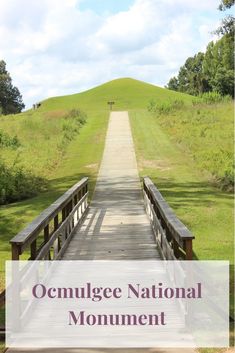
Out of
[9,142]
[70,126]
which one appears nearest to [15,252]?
[9,142]

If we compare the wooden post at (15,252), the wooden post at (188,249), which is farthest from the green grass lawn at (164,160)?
the wooden post at (188,249)

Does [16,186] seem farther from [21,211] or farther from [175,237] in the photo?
[175,237]

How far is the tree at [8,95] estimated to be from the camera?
11581 centimetres

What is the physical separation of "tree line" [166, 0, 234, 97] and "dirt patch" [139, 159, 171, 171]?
27.0 m

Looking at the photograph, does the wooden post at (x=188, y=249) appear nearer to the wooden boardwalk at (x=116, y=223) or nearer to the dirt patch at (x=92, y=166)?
the wooden boardwalk at (x=116, y=223)

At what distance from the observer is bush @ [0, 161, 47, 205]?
1825 cm

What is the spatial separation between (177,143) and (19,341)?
89.7 feet

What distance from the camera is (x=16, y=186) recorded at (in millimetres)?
19078

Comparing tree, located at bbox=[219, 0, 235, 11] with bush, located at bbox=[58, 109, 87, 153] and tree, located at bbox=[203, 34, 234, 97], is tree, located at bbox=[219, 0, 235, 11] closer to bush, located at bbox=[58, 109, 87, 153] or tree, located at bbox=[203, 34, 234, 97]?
bush, located at bbox=[58, 109, 87, 153]

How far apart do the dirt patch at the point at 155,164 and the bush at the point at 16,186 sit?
218 inches

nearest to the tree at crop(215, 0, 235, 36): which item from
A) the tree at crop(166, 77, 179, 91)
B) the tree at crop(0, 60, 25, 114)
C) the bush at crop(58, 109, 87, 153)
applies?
the bush at crop(58, 109, 87, 153)

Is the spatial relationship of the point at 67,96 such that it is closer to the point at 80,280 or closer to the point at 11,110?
the point at 11,110

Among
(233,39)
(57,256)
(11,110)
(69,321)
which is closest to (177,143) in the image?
(233,39)

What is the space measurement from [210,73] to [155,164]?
8487 cm
